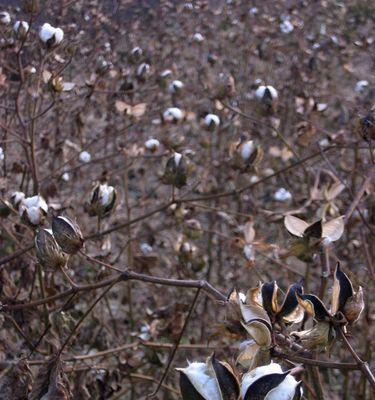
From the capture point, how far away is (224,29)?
3.79 m

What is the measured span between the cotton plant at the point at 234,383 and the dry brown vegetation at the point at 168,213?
5 cm

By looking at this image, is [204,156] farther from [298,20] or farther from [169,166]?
[298,20]

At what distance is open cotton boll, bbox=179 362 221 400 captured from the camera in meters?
0.49

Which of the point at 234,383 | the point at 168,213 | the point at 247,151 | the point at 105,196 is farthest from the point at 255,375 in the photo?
the point at 168,213

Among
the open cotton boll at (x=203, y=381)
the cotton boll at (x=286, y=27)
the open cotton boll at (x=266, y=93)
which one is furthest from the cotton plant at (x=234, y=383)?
the cotton boll at (x=286, y=27)

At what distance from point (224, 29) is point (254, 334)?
3434mm

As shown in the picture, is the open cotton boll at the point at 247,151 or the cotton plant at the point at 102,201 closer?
the cotton plant at the point at 102,201

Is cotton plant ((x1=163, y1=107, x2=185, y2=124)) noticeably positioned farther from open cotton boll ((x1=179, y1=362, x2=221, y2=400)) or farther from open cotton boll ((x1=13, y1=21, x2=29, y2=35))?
open cotton boll ((x1=179, y1=362, x2=221, y2=400))

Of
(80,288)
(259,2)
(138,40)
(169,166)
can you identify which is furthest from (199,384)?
(259,2)

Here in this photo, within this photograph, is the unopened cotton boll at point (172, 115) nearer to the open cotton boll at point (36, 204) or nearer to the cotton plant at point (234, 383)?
the open cotton boll at point (36, 204)

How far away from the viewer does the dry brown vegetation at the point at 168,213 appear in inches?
→ 29.6

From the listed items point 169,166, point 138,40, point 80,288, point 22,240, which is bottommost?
point 138,40

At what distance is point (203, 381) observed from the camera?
0.50 m

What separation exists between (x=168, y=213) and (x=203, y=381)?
1131 mm
